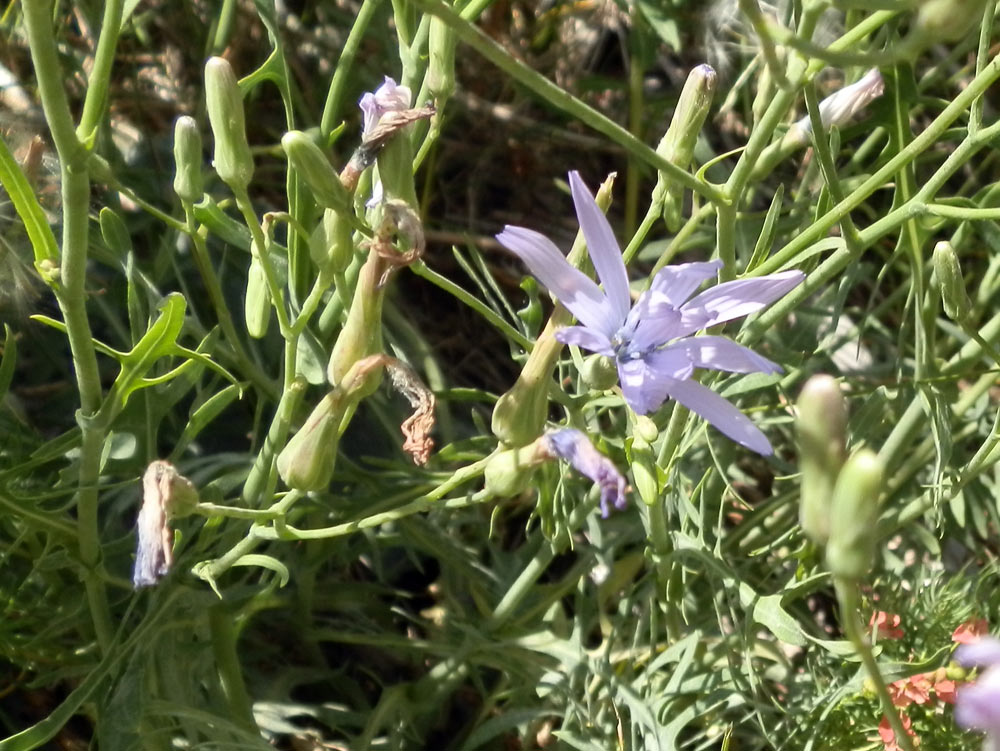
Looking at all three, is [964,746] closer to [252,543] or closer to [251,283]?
[252,543]

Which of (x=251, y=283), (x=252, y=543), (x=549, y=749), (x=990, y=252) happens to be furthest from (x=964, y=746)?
(x=251, y=283)

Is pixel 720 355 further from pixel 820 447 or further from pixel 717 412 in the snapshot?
pixel 820 447

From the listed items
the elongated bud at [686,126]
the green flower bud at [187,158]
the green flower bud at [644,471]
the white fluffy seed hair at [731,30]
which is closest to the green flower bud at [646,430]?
the green flower bud at [644,471]

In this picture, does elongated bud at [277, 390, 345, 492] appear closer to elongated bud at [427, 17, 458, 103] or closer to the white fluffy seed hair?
elongated bud at [427, 17, 458, 103]

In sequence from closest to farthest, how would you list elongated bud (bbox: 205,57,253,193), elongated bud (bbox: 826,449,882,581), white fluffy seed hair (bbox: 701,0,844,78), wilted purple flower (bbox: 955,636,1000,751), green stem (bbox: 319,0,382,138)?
wilted purple flower (bbox: 955,636,1000,751)
elongated bud (bbox: 826,449,882,581)
elongated bud (bbox: 205,57,253,193)
green stem (bbox: 319,0,382,138)
white fluffy seed hair (bbox: 701,0,844,78)

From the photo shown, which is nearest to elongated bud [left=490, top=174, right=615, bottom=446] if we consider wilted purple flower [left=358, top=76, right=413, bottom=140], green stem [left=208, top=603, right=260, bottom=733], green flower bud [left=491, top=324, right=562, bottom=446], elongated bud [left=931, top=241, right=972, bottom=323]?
green flower bud [left=491, top=324, right=562, bottom=446]

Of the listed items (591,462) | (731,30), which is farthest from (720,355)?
(731,30)

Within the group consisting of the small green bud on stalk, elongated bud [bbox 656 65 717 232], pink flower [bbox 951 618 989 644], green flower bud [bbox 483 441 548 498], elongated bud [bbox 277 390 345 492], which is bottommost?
pink flower [bbox 951 618 989 644]
